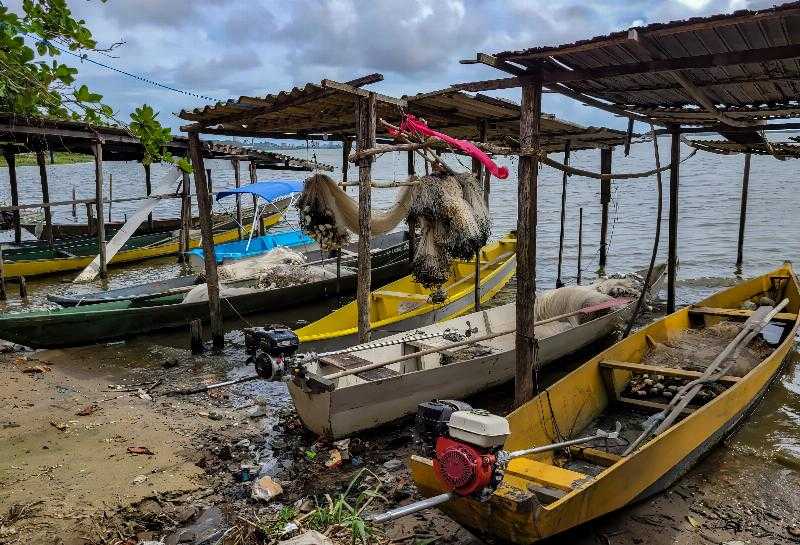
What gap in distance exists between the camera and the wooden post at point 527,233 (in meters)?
A: 5.70

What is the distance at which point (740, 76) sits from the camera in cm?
573

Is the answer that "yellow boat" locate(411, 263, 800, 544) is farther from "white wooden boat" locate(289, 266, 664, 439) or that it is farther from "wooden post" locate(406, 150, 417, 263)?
"wooden post" locate(406, 150, 417, 263)

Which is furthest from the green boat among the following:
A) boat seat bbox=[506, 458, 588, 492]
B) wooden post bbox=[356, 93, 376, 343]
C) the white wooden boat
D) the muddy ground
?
boat seat bbox=[506, 458, 588, 492]

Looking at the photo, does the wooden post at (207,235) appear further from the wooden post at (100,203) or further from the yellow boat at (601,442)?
the yellow boat at (601,442)

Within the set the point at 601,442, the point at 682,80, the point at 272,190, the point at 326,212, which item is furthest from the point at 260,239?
the point at 682,80

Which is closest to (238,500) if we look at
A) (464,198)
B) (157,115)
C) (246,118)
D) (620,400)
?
(157,115)

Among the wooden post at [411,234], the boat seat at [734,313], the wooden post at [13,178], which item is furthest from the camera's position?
the wooden post at [13,178]

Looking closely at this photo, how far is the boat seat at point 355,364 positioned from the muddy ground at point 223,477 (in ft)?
2.12

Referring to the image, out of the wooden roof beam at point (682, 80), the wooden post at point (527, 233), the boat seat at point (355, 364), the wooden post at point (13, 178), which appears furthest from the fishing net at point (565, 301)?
the wooden post at point (13, 178)

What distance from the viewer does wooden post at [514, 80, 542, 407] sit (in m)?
5.70

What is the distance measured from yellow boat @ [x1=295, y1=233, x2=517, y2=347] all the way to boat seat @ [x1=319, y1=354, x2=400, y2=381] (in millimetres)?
1264

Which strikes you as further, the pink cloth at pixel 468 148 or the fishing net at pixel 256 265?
the fishing net at pixel 256 265

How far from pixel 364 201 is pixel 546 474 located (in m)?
4.56

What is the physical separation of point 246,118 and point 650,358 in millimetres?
6886
